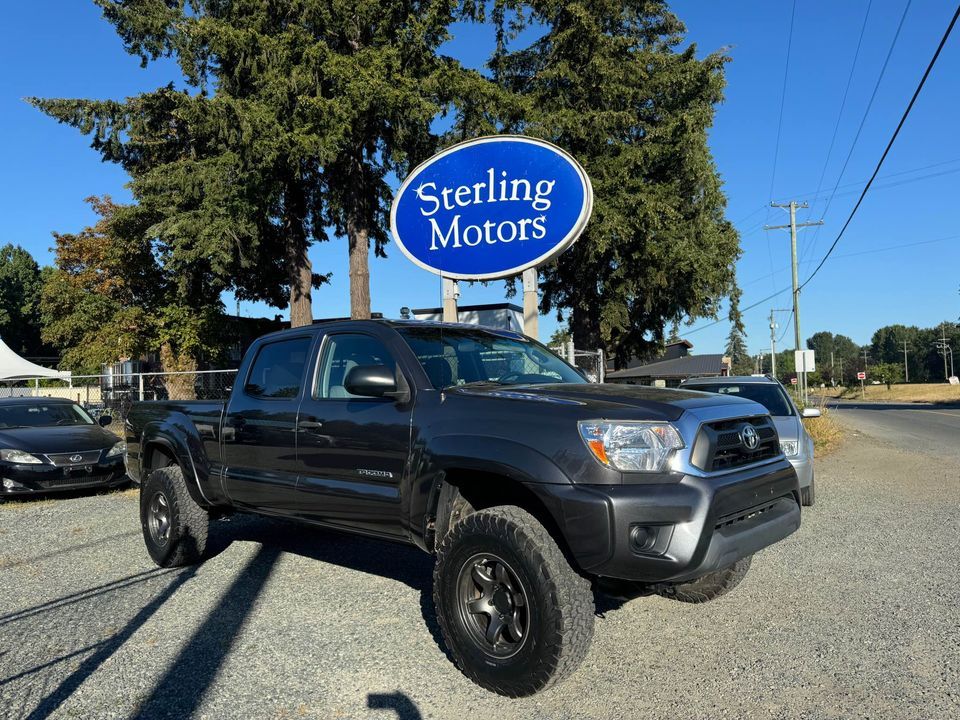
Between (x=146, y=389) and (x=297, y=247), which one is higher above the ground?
(x=297, y=247)

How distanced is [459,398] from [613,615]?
73.5 inches

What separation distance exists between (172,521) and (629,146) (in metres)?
21.3

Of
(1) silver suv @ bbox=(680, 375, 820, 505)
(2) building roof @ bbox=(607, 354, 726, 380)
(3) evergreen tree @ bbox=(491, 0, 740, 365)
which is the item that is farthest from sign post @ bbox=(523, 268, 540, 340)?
(2) building roof @ bbox=(607, 354, 726, 380)

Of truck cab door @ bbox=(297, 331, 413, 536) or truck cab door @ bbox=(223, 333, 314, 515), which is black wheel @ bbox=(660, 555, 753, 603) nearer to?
truck cab door @ bbox=(297, 331, 413, 536)

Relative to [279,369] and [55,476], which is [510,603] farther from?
[55,476]

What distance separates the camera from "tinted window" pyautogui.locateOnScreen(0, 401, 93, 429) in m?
10.3

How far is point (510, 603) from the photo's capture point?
3508 mm

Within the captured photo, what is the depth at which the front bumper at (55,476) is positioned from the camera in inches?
353

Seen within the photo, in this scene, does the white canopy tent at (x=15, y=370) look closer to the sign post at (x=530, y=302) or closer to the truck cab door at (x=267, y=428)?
the sign post at (x=530, y=302)

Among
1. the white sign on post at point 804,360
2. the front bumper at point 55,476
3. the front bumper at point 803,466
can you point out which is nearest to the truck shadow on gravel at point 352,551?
the front bumper at point 55,476

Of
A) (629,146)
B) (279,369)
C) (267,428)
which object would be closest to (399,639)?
(267,428)

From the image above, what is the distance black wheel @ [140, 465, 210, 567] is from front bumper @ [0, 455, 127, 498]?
13.1 ft

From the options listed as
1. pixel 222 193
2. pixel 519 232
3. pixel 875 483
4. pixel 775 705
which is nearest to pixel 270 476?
pixel 775 705

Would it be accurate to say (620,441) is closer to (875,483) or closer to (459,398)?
(459,398)
